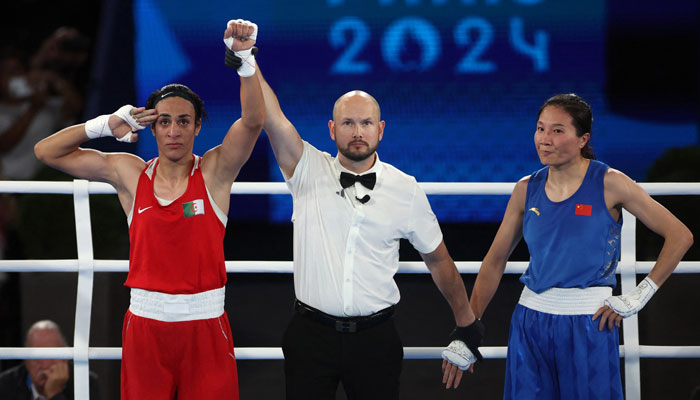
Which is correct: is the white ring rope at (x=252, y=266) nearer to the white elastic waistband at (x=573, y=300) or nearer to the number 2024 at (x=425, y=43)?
the white elastic waistband at (x=573, y=300)

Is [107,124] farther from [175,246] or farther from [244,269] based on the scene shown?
[244,269]

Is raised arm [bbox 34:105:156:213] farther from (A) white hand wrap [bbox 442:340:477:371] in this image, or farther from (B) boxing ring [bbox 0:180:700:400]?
(A) white hand wrap [bbox 442:340:477:371]

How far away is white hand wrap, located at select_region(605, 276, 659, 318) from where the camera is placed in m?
2.27

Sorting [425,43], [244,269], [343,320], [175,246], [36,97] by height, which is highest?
[425,43]

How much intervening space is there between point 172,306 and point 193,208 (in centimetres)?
29

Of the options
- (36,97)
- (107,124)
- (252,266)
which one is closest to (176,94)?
(107,124)

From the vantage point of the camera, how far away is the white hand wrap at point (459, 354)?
242 cm

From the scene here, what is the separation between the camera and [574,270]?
229 cm

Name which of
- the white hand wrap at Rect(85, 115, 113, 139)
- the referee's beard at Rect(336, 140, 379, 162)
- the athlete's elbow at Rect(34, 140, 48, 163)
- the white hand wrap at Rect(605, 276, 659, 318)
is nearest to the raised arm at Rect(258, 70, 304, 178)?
the referee's beard at Rect(336, 140, 379, 162)

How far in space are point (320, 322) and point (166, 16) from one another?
151 inches

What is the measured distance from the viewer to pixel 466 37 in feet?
18.1

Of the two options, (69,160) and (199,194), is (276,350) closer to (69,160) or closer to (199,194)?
(199,194)

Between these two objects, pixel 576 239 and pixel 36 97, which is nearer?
pixel 576 239

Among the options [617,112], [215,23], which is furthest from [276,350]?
[617,112]
